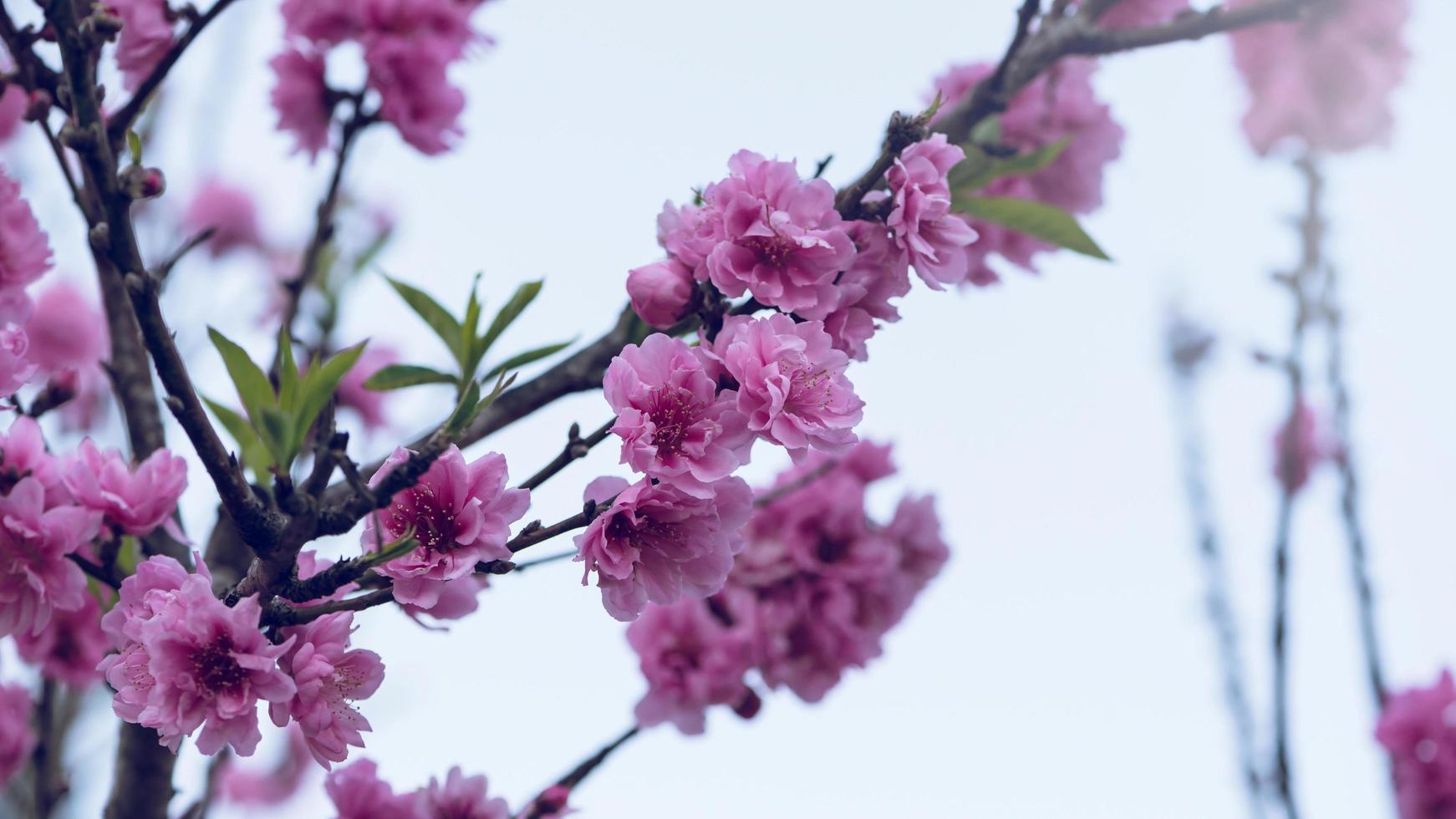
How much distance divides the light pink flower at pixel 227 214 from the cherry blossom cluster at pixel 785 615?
9.27 feet

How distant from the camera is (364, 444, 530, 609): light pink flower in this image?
995 millimetres

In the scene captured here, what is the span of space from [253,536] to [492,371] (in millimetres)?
490

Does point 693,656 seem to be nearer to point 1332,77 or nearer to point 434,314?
point 434,314

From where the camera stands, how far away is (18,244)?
1.40 metres

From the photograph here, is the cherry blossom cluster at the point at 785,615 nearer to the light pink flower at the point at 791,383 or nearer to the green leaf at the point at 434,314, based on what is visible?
the green leaf at the point at 434,314

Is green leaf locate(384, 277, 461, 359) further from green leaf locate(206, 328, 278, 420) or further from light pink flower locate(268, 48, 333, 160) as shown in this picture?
light pink flower locate(268, 48, 333, 160)

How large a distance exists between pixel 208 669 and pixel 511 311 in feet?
1.62

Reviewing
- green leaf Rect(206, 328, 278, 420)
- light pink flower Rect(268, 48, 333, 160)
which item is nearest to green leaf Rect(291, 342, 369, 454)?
green leaf Rect(206, 328, 278, 420)

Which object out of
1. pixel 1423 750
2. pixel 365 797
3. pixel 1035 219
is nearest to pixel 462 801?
pixel 365 797

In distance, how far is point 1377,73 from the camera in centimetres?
250

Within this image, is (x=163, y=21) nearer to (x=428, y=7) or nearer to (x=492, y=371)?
(x=428, y=7)

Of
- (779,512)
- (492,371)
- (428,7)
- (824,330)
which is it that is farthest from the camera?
(779,512)

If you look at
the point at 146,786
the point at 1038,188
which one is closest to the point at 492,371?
the point at 146,786

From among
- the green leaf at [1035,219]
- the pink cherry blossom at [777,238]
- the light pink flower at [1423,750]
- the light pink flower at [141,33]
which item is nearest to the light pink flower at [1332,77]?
the light pink flower at [1423,750]
